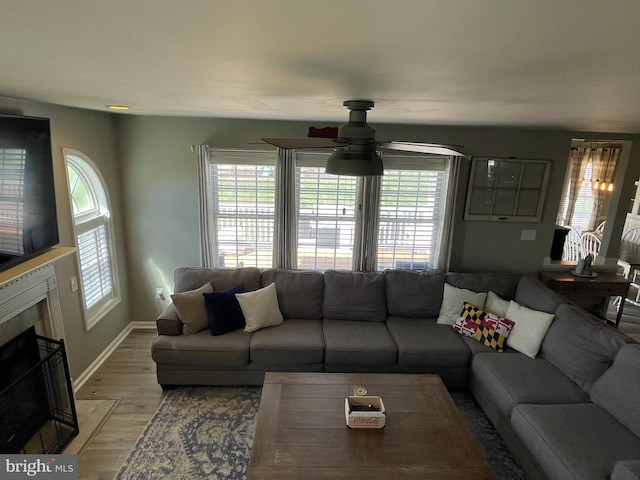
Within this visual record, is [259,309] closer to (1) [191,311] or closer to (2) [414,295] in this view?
(1) [191,311]

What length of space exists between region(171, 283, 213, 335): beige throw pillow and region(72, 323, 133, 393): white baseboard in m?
0.97

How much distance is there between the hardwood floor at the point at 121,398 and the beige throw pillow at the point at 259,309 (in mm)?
937

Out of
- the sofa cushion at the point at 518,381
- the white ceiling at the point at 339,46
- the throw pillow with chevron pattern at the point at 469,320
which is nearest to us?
the white ceiling at the point at 339,46

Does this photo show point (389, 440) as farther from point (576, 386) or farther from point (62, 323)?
point (62, 323)

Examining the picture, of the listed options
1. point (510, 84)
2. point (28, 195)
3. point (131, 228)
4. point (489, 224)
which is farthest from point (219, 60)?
point (489, 224)

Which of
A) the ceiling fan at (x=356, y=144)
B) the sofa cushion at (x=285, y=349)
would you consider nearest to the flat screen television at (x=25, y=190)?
the ceiling fan at (x=356, y=144)

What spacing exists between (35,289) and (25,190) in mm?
661

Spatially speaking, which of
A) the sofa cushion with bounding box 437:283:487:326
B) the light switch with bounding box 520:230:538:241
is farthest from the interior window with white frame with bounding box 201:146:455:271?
the light switch with bounding box 520:230:538:241

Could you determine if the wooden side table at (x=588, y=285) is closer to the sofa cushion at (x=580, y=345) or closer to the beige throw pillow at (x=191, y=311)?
the sofa cushion at (x=580, y=345)

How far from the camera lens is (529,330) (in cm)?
301

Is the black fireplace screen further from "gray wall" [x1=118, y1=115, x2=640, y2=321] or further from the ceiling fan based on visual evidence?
the ceiling fan

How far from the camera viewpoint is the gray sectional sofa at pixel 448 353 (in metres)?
2.15

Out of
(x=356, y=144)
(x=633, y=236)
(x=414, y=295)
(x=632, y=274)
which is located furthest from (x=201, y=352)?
(x=633, y=236)

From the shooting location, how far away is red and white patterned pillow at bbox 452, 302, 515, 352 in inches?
121
